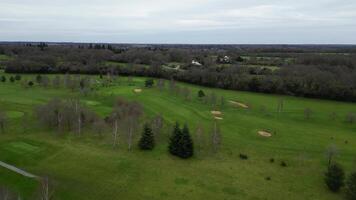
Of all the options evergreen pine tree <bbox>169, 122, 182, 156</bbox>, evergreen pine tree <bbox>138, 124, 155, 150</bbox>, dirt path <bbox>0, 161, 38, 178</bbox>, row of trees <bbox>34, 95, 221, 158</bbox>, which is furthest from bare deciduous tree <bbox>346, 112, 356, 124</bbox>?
dirt path <bbox>0, 161, 38, 178</bbox>

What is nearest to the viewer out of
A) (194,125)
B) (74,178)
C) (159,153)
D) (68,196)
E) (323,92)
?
(68,196)

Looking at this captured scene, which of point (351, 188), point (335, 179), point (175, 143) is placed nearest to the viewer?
point (351, 188)

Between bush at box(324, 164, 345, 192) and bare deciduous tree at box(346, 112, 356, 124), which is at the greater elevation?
bare deciduous tree at box(346, 112, 356, 124)

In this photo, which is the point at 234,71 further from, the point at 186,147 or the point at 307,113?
the point at 186,147

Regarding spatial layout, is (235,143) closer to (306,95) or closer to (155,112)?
(155,112)

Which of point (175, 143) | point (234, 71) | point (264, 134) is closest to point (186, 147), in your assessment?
point (175, 143)

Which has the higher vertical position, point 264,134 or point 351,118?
point 351,118

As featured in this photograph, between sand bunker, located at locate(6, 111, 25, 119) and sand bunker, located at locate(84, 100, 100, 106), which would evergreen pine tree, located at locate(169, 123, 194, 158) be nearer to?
sand bunker, located at locate(84, 100, 100, 106)

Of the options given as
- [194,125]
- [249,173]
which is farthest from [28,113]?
[249,173]
